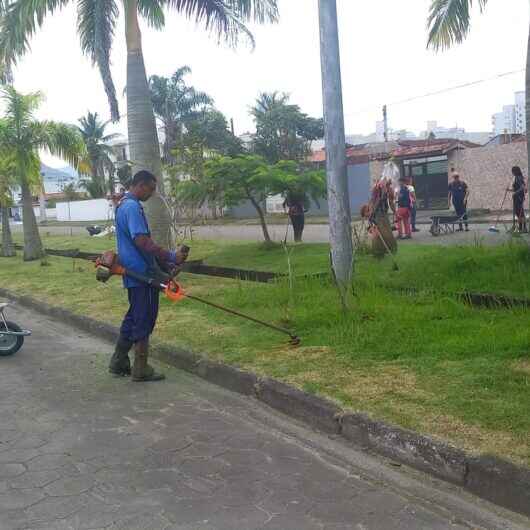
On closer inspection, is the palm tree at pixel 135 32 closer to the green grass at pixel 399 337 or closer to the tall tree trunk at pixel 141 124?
the tall tree trunk at pixel 141 124

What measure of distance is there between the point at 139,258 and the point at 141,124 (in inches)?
233

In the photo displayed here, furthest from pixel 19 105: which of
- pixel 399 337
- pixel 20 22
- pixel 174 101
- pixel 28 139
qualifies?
pixel 174 101

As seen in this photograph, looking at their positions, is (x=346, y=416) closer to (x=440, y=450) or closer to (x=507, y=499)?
(x=440, y=450)

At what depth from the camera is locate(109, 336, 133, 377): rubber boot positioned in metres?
6.00

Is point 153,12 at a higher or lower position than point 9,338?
higher

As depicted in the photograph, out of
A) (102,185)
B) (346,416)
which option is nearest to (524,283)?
(346,416)

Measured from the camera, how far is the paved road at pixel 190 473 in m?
3.33

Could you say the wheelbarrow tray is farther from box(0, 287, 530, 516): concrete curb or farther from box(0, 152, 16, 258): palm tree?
box(0, 287, 530, 516): concrete curb

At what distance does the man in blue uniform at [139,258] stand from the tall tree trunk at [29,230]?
12516mm

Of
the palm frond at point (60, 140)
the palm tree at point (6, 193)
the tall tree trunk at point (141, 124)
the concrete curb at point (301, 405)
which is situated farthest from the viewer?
the palm tree at point (6, 193)

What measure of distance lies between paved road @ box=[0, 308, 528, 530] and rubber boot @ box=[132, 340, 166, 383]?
270 millimetres

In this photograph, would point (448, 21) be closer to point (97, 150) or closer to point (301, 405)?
point (301, 405)

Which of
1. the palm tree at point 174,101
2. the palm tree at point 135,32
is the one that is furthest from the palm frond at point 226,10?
the palm tree at point 174,101

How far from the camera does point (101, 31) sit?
1223 centimetres
